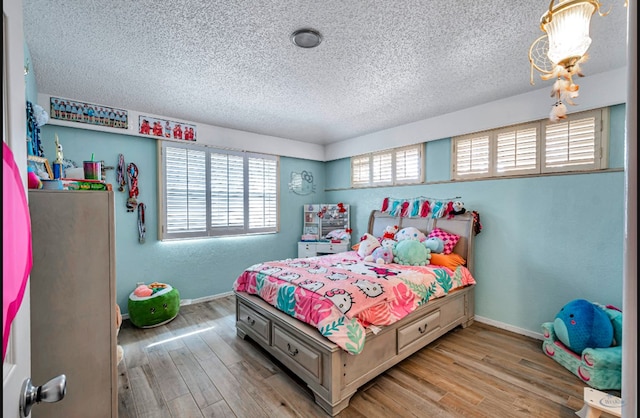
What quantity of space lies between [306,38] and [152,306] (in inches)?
128

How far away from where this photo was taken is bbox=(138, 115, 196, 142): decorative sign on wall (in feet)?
11.6

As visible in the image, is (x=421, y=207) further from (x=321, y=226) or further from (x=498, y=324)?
(x=321, y=226)

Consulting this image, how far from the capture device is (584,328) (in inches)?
88.6

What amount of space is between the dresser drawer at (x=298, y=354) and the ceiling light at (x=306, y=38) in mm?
2277

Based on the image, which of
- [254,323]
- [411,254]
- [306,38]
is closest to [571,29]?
[306,38]

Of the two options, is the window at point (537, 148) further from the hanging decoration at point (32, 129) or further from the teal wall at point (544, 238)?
the hanging decoration at point (32, 129)

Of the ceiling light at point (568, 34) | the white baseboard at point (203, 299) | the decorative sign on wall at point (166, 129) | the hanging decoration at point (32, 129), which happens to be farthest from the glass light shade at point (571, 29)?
the white baseboard at point (203, 299)

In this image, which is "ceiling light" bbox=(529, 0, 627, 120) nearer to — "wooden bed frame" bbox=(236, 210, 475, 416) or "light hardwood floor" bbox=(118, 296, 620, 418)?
"wooden bed frame" bbox=(236, 210, 475, 416)

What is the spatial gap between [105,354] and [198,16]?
2061 mm

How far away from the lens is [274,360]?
8.23 feet

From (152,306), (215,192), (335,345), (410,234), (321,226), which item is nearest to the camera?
(335,345)

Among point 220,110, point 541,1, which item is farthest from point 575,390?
point 220,110

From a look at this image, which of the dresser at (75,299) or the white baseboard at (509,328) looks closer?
the dresser at (75,299)

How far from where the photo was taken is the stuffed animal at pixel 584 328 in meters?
2.20
